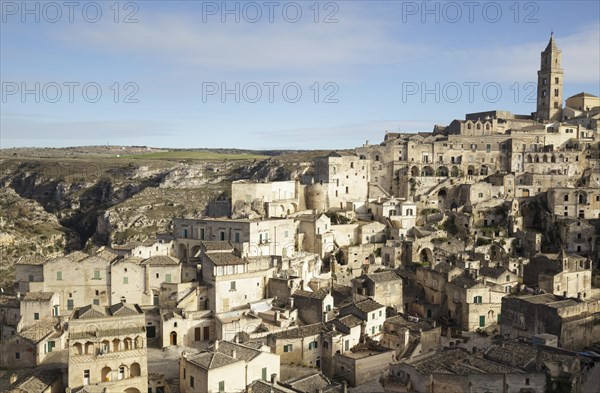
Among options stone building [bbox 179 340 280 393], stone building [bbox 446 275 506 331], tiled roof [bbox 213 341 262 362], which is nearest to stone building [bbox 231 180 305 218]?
stone building [bbox 446 275 506 331]

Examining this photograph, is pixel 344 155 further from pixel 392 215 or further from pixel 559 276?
pixel 559 276

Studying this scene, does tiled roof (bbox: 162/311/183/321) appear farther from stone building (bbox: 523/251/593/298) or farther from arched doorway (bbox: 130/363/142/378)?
stone building (bbox: 523/251/593/298)

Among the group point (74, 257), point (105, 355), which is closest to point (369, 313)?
point (105, 355)

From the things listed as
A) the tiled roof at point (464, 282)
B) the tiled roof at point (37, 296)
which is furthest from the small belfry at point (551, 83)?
the tiled roof at point (37, 296)

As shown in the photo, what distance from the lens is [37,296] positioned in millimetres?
36156

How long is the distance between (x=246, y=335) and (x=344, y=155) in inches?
1229

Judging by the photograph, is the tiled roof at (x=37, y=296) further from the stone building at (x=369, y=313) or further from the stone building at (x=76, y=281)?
the stone building at (x=369, y=313)

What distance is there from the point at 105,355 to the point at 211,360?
221 inches

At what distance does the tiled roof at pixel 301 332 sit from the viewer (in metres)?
Result: 33.6

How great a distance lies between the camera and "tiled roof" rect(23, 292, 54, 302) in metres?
35.6

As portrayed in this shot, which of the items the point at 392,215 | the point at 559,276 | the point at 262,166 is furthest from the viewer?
the point at 262,166

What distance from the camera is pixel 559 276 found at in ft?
141

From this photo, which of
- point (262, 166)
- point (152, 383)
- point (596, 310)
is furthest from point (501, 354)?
point (262, 166)

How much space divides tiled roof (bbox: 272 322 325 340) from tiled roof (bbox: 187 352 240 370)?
5242mm
